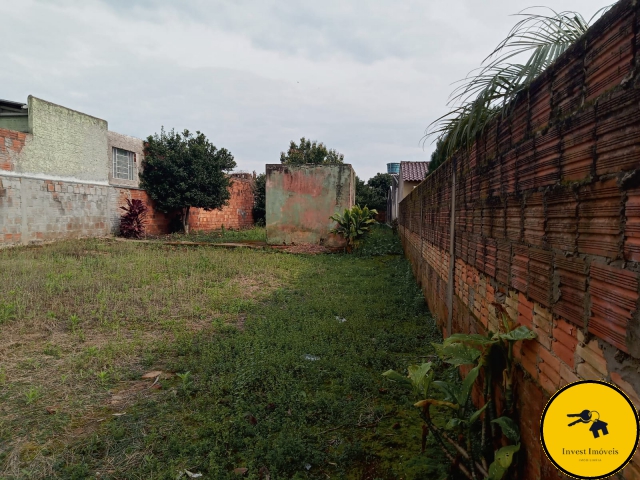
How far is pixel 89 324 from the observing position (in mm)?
4293

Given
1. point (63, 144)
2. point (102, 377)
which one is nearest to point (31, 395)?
point (102, 377)

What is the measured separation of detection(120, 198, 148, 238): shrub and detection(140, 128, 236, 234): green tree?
130cm

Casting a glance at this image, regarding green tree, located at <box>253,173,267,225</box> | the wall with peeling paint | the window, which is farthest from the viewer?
green tree, located at <box>253,173,267,225</box>

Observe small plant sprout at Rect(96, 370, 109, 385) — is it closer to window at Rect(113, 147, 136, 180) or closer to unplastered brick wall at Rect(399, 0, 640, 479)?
unplastered brick wall at Rect(399, 0, 640, 479)

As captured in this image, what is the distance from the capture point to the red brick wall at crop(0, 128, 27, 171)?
31.7 ft

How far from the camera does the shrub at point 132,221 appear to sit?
14.1 m

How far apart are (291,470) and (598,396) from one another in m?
1.66

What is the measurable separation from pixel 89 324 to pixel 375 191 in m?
27.6

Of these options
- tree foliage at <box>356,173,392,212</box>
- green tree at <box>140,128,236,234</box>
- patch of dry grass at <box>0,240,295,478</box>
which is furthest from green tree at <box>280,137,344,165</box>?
patch of dry grass at <box>0,240,295,478</box>

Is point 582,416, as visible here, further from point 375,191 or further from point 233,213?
point 375,191

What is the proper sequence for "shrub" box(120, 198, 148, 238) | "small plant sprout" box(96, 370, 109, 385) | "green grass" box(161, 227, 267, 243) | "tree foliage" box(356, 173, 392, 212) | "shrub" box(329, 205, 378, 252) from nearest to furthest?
"small plant sprout" box(96, 370, 109, 385), "shrub" box(329, 205, 378, 252), "green grass" box(161, 227, 267, 243), "shrub" box(120, 198, 148, 238), "tree foliage" box(356, 173, 392, 212)

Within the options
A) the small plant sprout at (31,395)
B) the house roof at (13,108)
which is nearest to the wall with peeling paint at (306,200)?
the house roof at (13,108)

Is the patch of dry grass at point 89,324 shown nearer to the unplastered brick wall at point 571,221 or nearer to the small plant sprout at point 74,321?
the small plant sprout at point 74,321

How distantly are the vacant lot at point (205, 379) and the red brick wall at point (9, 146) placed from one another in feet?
17.2
